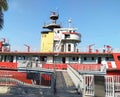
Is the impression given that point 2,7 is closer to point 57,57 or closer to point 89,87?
point 89,87

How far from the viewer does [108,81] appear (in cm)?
1973

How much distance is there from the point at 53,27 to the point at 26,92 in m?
31.8

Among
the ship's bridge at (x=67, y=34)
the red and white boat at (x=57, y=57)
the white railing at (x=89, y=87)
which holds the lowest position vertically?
the white railing at (x=89, y=87)

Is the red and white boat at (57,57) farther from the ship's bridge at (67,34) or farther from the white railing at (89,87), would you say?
the white railing at (89,87)

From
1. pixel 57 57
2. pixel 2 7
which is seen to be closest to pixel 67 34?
pixel 57 57

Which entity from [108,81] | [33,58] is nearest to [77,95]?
[108,81]

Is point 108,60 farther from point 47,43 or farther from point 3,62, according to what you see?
point 3,62

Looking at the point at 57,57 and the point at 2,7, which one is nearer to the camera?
Answer: the point at 2,7

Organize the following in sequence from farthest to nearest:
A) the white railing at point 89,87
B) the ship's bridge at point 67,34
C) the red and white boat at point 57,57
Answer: the ship's bridge at point 67,34 → the red and white boat at point 57,57 → the white railing at point 89,87

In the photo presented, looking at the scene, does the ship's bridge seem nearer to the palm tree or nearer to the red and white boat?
the red and white boat

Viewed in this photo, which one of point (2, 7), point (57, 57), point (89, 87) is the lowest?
point (89, 87)

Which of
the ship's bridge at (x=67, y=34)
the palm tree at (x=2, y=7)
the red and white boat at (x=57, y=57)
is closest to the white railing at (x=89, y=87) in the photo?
the palm tree at (x=2, y=7)

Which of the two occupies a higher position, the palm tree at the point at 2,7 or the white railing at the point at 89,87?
the palm tree at the point at 2,7

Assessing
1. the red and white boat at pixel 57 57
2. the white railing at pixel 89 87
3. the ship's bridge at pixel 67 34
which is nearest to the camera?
the white railing at pixel 89 87
